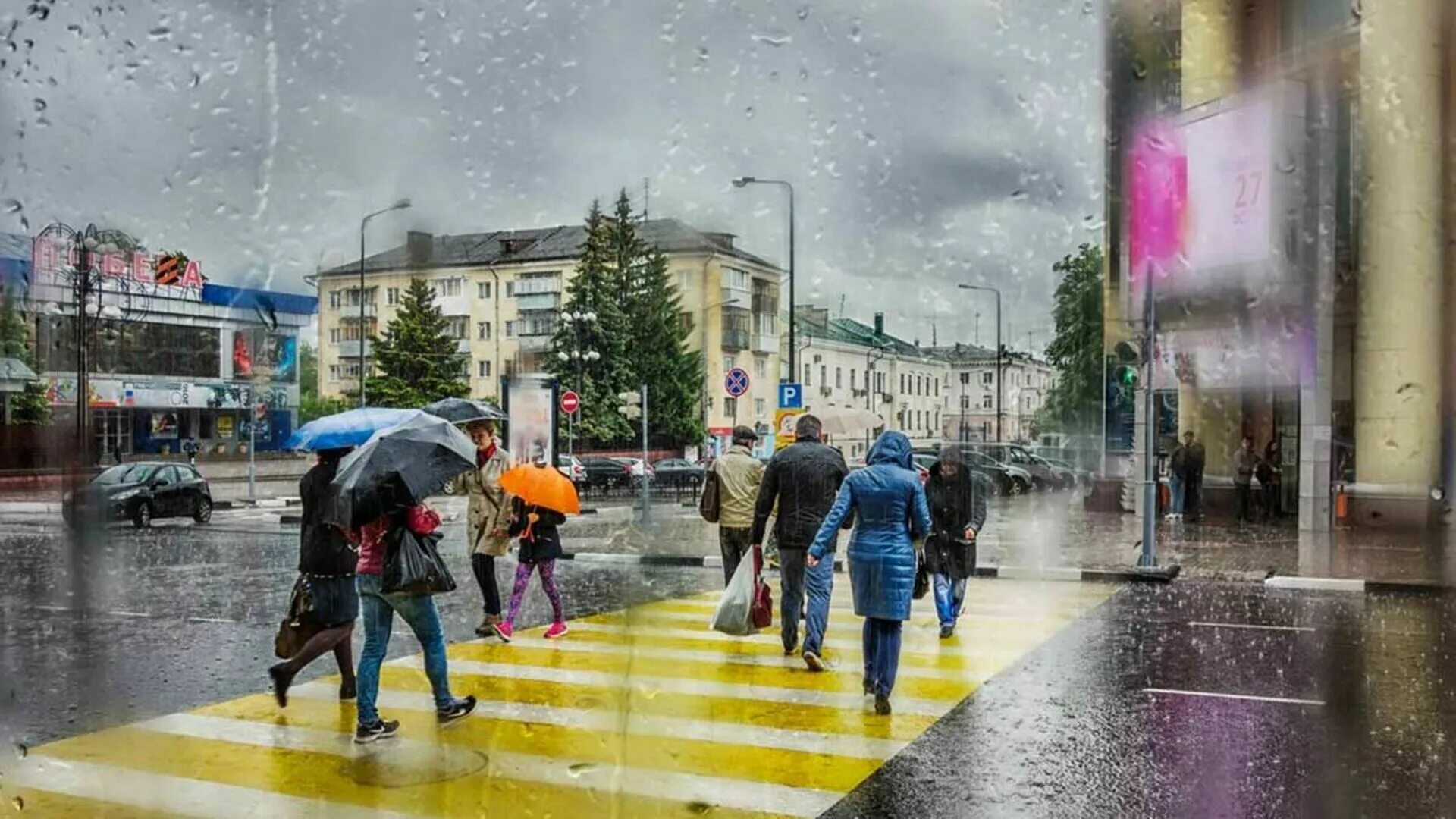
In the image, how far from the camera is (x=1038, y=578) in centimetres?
1155

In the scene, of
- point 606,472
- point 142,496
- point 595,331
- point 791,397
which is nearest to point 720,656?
point 791,397

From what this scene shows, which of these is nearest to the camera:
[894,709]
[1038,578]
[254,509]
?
[894,709]

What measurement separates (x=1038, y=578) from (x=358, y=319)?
8670mm

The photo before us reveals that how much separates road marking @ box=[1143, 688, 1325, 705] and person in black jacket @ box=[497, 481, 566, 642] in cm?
395

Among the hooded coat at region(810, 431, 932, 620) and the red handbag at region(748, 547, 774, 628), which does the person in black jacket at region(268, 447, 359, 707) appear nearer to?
the red handbag at region(748, 547, 774, 628)

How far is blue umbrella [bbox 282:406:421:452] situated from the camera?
516cm

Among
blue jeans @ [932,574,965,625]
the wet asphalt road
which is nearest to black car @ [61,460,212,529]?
the wet asphalt road

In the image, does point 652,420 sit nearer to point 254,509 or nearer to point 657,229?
point 657,229

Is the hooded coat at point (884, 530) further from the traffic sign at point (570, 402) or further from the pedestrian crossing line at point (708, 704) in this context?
the traffic sign at point (570, 402)

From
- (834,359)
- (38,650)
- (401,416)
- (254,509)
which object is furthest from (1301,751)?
(38,650)

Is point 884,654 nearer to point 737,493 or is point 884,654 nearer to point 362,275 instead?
point 737,493

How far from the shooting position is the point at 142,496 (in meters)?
7.95

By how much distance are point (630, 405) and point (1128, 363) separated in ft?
27.9

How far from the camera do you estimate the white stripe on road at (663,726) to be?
16.4 feet
